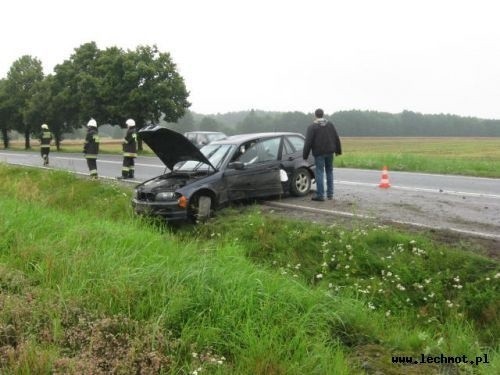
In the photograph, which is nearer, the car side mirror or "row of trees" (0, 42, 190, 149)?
the car side mirror

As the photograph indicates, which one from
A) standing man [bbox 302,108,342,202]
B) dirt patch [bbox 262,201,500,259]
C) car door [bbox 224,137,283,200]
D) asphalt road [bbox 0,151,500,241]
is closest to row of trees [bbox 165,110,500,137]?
asphalt road [bbox 0,151,500,241]

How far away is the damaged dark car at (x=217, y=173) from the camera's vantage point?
866cm

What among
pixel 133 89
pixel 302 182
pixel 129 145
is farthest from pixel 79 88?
pixel 302 182

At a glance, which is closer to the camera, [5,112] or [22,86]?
[22,86]

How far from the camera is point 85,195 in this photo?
11984mm

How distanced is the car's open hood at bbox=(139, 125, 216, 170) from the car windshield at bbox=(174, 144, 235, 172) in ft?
0.53

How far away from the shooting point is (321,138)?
9922mm

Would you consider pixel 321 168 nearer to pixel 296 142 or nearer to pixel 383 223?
pixel 296 142

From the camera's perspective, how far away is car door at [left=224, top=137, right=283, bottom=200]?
9463 millimetres

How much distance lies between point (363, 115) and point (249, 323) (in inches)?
4104

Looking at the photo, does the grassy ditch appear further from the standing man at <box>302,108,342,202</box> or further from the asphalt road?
the standing man at <box>302,108,342,202</box>

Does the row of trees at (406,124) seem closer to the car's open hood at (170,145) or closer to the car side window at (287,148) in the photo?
the car side window at (287,148)

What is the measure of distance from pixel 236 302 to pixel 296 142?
7170 millimetres

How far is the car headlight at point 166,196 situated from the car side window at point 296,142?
3.48 metres
